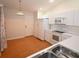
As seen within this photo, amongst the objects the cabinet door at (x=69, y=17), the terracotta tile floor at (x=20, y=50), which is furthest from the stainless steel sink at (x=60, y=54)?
the cabinet door at (x=69, y=17)

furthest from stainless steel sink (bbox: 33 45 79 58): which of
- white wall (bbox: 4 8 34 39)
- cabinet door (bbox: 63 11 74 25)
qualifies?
white wall (bbox: 4 8 34 39)

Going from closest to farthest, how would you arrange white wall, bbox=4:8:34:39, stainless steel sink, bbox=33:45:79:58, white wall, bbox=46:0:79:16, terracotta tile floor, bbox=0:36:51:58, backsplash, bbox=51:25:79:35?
1. stainless steel sink, bbox=33:45:79:58
2. terracotta tile floor, bbox=0:36:51:58
3. backsplash, bbox=51:25:79:35
4. white wall, bbox=46:0:79:16
5. white wall, bbox=4:8:34:39

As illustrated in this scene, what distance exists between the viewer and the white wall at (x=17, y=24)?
16.6 feet

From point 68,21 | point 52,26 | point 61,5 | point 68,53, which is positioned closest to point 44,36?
point 52,26

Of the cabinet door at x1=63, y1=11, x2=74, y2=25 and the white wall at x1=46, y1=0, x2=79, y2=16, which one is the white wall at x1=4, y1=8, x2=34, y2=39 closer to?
the white wall at x1=46, y1=0, x2=79, y2=16

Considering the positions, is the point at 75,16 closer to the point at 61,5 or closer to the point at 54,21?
the point at 54,21

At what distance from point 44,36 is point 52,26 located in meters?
0.98

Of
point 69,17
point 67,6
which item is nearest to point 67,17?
point 69,17

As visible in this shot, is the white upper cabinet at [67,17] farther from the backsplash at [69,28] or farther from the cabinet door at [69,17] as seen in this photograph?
the backsplash at [69,28]

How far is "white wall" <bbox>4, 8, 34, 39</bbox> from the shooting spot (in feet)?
16.6

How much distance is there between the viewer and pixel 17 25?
5.64 meters

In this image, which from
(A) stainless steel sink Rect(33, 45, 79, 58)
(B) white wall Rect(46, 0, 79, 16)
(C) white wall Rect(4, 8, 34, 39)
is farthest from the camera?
(C) white wall Rect(4, 8, 34, 39)

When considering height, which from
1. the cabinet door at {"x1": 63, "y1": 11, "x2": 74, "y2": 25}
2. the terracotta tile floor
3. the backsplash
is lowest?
the terracotta tile floor

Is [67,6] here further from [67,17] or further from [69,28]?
[69,28]
